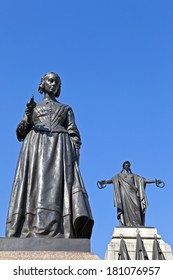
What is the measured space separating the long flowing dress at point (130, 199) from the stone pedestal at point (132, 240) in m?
0.61

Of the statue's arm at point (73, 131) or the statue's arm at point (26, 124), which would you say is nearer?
the statue's arm at point (26, 124)

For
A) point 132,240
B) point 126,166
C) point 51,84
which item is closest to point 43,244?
point 51,84

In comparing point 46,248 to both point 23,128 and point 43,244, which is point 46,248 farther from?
point 23,128

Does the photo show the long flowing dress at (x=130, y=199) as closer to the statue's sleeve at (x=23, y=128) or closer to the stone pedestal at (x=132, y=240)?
the stone pedestal at (x=132, y=240)

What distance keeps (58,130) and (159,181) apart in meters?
17.0

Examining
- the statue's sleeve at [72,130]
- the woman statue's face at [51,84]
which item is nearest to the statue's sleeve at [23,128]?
the statue's sleeve at [72,130]

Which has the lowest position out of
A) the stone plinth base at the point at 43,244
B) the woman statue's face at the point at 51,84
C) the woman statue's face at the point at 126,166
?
the stone plinth base at the point at 43,244

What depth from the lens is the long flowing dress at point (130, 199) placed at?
2542 cm

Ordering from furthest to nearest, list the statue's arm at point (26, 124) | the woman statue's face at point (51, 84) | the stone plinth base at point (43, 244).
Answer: the woman statue's face at point (51, 84) → the statue's arm at point (26, 124) → the stone plinth base at point (43, 244)

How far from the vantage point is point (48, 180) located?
30.1ft

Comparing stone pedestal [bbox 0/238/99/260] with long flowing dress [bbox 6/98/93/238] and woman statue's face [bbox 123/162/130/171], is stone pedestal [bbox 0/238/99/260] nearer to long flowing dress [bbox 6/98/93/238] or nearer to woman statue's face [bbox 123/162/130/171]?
long flowing dress [bbox 6/98/93/238]

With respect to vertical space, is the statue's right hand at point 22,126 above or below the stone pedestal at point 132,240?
above

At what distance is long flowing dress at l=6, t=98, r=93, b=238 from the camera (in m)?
8.82
